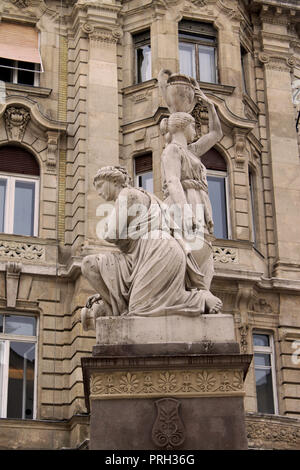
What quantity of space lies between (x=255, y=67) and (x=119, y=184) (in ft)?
54.5

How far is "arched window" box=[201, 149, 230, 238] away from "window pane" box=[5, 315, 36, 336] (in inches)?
200

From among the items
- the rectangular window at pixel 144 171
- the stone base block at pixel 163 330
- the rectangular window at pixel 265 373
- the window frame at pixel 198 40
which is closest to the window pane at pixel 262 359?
the rectangular window at pixel 265 373

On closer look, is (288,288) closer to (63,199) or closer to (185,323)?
(63,199)

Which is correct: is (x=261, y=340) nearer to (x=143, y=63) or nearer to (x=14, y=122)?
(x=143, y=63)

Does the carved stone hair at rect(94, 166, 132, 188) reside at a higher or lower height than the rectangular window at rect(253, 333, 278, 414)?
lower

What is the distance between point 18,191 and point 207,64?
6.14 meters

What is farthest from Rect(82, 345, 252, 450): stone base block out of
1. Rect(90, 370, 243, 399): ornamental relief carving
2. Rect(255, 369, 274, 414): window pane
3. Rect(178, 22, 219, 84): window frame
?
Rect(178, 22, 219, 84): window frame

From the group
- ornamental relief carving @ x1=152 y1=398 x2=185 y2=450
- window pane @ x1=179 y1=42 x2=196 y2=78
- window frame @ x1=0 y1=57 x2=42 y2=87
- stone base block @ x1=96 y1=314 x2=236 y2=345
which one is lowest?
ornamental relief carving @ x1=152 y1=398 x2=185 y2=450

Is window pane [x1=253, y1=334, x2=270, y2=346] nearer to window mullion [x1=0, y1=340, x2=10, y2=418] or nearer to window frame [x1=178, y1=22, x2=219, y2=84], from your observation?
window mullion [x1=0, y1=340, x2=10, y2=418]

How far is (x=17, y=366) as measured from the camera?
2241 centimetres

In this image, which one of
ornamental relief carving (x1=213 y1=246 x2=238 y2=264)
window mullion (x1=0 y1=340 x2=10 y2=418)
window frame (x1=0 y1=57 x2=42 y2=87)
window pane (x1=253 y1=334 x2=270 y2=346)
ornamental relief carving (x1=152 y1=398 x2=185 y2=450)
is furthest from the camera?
window frame (x1=0 y1=57 x2=42 y2=87)

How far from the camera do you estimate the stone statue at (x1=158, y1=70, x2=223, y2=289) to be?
11.6 m

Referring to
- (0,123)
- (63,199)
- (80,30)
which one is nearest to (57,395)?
(63,199)

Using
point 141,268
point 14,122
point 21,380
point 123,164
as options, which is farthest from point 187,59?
point 141,268
